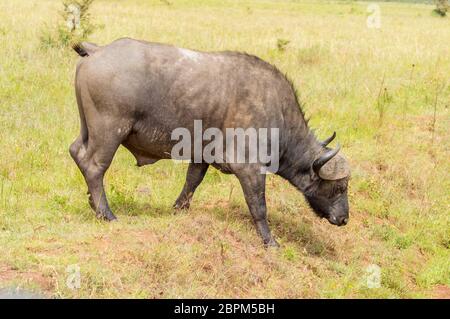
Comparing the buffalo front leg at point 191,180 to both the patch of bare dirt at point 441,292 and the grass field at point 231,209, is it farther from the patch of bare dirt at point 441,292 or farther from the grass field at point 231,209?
the patch of bare dirt at point 441,292

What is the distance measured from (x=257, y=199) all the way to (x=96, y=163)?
163 cm

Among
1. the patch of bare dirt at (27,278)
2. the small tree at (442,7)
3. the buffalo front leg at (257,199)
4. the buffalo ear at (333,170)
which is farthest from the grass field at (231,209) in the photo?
the small tree at (442,7)

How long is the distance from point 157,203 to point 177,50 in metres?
1.87

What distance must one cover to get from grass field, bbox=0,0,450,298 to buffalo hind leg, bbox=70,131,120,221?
213mm

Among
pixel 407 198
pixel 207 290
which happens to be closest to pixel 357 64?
pixel 407 198

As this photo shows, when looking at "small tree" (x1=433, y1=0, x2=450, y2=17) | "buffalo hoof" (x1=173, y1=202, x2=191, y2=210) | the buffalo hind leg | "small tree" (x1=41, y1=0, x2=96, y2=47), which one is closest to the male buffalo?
the buffalo hind leg

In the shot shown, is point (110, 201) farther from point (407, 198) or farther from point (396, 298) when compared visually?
point (407, 198)

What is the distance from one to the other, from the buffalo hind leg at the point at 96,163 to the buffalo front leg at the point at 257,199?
1.31 meters

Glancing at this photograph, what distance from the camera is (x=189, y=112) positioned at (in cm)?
653

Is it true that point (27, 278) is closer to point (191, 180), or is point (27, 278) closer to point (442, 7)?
point (191, 180)

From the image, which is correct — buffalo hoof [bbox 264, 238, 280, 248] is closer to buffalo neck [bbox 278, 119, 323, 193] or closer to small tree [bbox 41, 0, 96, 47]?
buffalo neck [bbox 278, 119, 323, 193]

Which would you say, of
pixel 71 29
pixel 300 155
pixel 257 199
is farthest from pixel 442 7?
pixel 257 199

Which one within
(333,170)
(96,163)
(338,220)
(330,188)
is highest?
(96,163)

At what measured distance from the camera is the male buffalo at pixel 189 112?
20.5 feet
